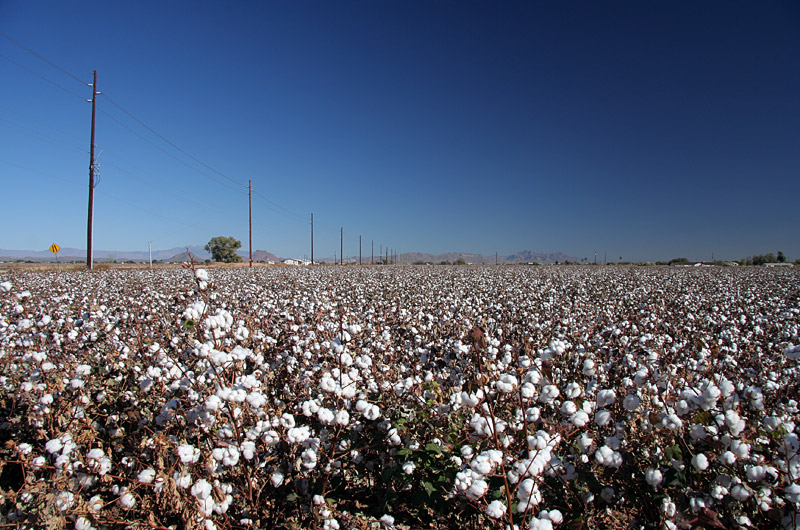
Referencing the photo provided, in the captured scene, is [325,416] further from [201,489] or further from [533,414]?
[533,414]

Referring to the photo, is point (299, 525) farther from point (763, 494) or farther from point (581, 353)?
point (581, 353)

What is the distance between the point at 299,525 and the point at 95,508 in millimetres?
1044

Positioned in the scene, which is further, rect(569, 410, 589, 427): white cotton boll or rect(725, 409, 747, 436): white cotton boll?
rect(569, 410, 589, 427): white cotton boll

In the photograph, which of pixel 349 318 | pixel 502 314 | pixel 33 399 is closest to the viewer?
pixel 33 399

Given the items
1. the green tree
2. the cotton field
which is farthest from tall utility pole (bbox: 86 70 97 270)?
the green tree

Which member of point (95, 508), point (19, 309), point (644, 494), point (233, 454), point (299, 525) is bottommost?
point (299, 525)

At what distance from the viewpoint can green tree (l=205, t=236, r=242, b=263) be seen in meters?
81.6

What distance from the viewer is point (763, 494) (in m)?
1.68

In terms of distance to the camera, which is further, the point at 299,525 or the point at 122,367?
the point at 122,367

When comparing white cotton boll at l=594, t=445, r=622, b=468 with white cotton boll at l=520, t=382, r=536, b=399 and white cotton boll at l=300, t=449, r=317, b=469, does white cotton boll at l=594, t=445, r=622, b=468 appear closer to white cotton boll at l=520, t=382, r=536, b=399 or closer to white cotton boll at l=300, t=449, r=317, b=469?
white cotton boll at l=520, t=382, r=536, b=399

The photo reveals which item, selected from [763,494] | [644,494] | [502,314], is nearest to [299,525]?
[644,494]

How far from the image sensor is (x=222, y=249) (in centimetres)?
8156

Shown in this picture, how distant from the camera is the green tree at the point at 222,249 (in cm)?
8156

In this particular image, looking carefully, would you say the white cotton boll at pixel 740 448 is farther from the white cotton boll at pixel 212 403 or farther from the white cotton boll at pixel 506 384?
the white cotton boll at pixel 212 403
